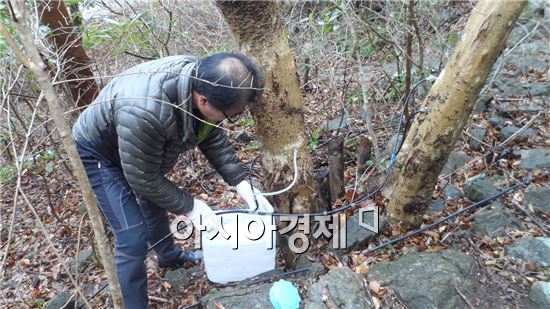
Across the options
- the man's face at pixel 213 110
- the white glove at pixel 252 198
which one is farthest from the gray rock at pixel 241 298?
the man's face at pixel 213 110

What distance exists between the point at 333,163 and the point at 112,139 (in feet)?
5.73

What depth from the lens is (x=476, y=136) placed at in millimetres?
3957

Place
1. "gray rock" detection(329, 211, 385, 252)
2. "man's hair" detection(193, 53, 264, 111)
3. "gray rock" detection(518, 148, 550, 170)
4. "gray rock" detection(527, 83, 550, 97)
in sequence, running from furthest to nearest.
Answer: "gray rock" detection(527, 83, 550, 97) < "gray rock" detection(518, 148, 550, 170) < "gray rock" detection(329, 211, 385, 252) < "man's hair" detection(193, 53, 264, 111)

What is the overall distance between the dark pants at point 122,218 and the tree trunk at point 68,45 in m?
1.71

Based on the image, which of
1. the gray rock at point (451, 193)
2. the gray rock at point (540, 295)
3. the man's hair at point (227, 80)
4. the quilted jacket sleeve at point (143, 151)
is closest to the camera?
the man's hair at point (227, 80)

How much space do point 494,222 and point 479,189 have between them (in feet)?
1.37

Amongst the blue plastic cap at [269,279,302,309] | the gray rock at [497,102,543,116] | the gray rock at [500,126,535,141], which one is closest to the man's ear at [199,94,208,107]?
the blue plastic cap at [269,279,302,309]

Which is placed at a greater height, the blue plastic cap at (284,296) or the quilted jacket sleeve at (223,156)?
the quilted jacket sleeve at (223,156)

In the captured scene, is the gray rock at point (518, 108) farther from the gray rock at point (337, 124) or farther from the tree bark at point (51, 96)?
the tree bark at point (51, 96)

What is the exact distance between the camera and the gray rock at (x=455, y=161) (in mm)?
3607

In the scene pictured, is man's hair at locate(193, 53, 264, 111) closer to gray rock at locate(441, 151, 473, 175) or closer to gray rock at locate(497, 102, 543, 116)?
Result: gray rock at locate(441, 151, 473, 175)

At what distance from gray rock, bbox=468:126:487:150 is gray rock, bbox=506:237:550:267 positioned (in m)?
1.38

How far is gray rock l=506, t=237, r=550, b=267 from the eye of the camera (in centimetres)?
246

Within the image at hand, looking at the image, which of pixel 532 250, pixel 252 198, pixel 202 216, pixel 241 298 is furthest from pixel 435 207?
pixel 202 216
